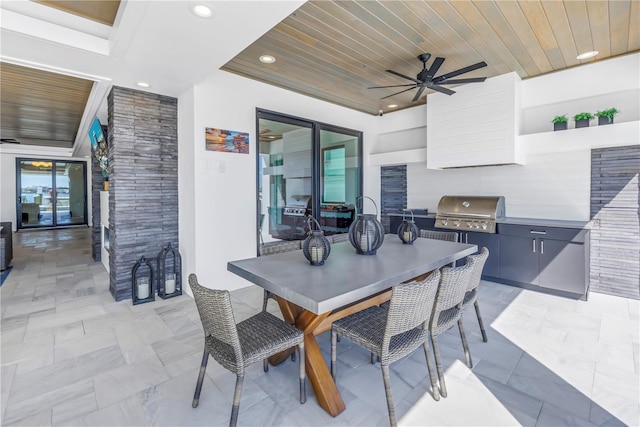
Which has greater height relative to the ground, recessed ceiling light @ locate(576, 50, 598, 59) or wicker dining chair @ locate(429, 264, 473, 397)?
recessed ceiling light @ locate(576, 50, 598, 59)

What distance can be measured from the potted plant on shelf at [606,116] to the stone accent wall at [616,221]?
39 centimetres

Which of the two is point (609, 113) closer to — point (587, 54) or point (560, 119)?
point (560, 119)

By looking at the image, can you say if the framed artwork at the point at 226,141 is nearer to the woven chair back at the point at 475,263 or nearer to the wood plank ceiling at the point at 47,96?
the wood plank ceiling at the point at 47,96

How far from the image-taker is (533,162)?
4.05 m

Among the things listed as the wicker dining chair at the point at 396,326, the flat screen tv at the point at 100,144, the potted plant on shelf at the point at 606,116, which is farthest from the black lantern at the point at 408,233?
the flat screen tv at the point at 100,144

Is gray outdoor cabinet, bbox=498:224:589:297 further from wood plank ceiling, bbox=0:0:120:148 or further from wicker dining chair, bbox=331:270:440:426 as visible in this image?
wood plank ceiling, bbox=0:0:120:148

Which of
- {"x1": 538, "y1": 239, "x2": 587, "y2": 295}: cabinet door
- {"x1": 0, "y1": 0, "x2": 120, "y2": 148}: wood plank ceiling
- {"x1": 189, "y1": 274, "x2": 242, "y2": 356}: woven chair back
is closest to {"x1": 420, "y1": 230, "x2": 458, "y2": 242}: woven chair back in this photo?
{"x1": 538, "y1": 239, "x2": 587, "y2": 295}: cabinet door

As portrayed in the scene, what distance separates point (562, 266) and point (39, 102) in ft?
24.5

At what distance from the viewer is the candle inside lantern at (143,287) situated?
3.41 metres

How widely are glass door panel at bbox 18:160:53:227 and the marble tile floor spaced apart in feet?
27.8

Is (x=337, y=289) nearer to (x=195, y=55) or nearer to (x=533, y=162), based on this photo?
(x=195, y=55)

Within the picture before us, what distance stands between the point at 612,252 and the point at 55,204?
13621mm

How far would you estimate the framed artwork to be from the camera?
3500mm

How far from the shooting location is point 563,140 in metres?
3.49
